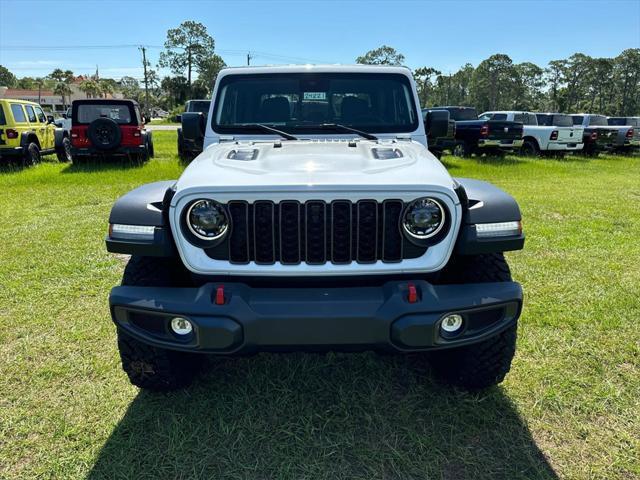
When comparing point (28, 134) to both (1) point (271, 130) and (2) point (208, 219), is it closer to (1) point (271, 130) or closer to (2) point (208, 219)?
(1) point (271, 130)

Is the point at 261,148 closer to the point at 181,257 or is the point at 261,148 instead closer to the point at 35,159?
the point at 181,257

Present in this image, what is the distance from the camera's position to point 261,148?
2920mm

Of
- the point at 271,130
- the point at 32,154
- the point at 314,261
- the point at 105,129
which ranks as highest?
the point at 271,130

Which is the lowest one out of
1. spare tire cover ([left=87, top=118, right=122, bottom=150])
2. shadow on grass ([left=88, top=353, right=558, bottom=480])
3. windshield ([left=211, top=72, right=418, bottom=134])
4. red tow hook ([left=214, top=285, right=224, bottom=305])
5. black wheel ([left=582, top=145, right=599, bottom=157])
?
shadow on grass ([left=88, top=353, right=558, bottom=480])

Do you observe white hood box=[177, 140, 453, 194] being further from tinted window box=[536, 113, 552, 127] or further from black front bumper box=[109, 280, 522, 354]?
tinted window box=[536, 113, 552, 127]

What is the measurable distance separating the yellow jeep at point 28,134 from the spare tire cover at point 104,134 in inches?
68.2

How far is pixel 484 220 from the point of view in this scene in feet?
7.57

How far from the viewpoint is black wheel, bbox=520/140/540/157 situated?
17.1 meters

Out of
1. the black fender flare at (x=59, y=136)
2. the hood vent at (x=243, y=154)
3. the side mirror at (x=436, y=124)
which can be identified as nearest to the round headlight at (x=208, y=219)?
the hood vent at (x=243, y=154)

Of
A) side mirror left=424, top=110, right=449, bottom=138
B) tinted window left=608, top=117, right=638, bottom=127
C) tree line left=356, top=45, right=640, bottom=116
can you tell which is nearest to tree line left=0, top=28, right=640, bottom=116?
tree line left=356, top=45, right=640, bottom=116

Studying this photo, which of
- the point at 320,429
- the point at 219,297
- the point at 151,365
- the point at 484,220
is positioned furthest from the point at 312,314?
the point at 151,365

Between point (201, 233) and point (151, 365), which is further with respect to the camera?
point (151, 365)

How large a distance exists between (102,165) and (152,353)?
37.2 feet

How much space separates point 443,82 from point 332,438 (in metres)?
108
